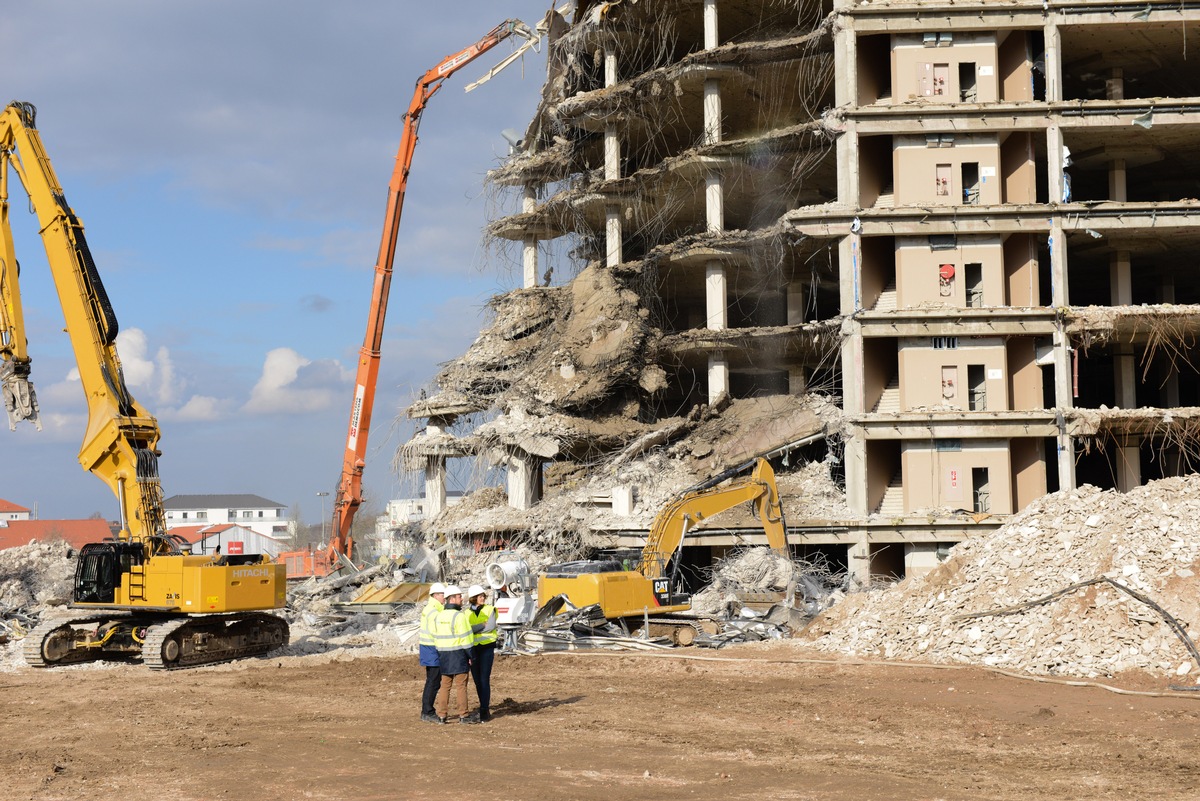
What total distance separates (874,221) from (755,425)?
22.8 ft

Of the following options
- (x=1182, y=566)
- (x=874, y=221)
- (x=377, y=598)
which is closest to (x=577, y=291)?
(x=874, y=221)

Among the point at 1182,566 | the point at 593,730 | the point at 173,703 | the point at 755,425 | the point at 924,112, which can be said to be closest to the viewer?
the point at 593,730

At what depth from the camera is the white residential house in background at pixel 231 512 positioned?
493ft

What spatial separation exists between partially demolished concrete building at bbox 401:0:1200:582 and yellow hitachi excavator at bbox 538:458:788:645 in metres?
6.83

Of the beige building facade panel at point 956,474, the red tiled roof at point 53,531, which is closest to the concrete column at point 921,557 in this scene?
the beige building facade panel at point 956,474

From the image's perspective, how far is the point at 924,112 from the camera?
1387 inches

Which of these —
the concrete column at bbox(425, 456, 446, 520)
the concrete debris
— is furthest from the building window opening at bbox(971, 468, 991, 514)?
the concrete column at bbox(425, 456, 446, 520)

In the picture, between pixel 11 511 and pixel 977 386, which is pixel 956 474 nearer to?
pixel 977 386

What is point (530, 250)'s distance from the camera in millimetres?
47469

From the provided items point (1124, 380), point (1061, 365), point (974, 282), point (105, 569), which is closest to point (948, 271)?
point (974, 282)

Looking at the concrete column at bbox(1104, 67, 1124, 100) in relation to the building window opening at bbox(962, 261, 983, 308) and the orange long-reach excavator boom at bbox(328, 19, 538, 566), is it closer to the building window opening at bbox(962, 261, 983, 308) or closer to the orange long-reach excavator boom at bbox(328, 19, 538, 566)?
the building window opening at bbox(962, 261, 983, 308)

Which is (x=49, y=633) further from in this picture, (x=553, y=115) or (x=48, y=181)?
(x=553, y=115)

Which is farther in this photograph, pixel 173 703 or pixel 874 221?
pixel 874 221

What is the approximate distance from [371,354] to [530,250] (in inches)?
475
